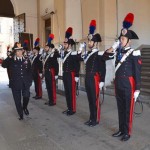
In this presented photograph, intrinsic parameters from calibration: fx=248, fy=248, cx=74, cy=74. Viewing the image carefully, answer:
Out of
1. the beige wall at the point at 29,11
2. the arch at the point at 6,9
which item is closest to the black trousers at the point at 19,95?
the beige wall at the point at 29,11

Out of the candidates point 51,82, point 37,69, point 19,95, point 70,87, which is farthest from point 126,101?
point 37,69

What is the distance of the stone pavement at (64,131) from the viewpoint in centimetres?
358

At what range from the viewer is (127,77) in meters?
3.70

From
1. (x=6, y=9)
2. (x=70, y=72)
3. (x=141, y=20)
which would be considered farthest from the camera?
(x=6, y=9)

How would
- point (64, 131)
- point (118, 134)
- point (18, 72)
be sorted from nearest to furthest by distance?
1. point (118, 134)
2. point (64, 131)
3. point (18, 72)

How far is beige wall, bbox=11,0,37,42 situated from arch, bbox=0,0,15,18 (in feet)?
1.01

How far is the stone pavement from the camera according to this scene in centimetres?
358

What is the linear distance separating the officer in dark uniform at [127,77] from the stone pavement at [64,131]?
311mm

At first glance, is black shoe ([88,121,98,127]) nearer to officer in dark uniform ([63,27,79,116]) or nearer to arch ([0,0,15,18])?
officer in dark uniform ([63,27,79,116])

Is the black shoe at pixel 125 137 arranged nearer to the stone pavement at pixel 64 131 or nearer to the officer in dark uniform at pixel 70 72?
the stone pavement at pixel 64 131

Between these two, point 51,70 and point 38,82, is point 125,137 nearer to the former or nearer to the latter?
point 51,70

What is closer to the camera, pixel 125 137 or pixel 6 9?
pixel 125 137

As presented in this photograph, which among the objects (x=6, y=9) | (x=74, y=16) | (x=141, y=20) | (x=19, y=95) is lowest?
(x=19, y=95)

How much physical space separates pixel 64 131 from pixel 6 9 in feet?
37.1
